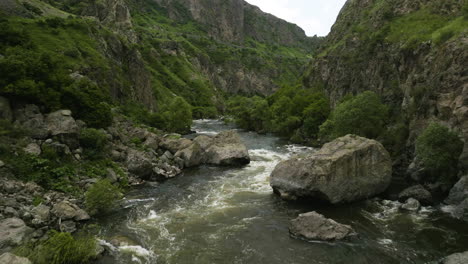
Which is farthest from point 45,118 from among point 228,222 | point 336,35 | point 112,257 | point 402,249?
point 336,35

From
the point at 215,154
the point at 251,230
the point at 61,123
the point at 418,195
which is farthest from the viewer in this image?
the point at 215,154

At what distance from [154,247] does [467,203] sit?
87.3 feet

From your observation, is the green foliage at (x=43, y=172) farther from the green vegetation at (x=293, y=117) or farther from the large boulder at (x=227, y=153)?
the green vegetation at (x=293, y=117)

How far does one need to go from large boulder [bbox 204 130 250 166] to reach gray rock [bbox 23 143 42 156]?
939 inches

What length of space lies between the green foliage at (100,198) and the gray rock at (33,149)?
26.3ft

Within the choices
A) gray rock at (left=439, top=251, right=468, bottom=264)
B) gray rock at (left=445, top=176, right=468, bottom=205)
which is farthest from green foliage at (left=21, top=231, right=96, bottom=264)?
gray rock at (left=445, top=176, right=468, bottom=205)

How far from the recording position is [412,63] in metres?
50.3

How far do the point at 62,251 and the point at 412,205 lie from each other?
2856cm

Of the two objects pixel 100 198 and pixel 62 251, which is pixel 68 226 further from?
pixel 62 251

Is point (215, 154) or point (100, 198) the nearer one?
point (100, 198)

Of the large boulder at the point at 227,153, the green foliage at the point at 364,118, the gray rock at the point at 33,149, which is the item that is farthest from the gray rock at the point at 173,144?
the green foliage at the point at 364,118

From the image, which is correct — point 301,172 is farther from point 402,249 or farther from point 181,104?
point 181,104

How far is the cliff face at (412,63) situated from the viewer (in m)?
36.9

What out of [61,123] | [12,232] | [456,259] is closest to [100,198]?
[12,232]
